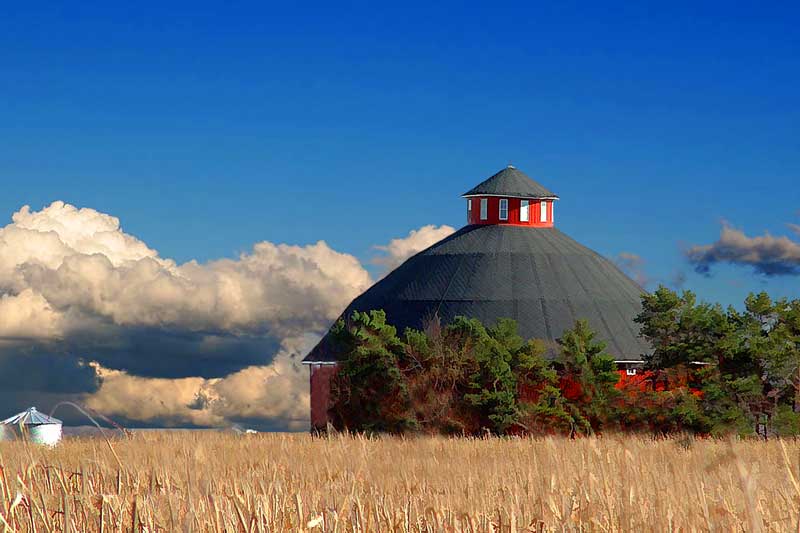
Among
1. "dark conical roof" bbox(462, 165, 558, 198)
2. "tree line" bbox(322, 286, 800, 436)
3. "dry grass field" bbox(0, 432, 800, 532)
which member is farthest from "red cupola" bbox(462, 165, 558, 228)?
"dry grass field" bbox(0, 432, 800, 532)

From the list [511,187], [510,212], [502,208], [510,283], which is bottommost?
[510,283]

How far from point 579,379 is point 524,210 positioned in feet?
69.7

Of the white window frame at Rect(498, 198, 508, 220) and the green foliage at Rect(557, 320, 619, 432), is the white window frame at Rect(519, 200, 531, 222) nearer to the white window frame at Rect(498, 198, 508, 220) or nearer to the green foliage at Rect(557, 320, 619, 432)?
the white window frame at Rect(498, 198, 508, 220)

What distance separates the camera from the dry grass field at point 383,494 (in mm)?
5598

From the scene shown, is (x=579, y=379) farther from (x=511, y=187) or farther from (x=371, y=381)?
(x=511, y=187)

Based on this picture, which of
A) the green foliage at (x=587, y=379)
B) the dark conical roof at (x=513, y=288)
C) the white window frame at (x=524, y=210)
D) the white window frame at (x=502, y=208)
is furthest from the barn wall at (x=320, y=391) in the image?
the green foliage at (x=587, y=379)

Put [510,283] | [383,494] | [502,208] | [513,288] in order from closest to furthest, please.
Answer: [383,494]
[513,288]
[510,283]
[502,208]

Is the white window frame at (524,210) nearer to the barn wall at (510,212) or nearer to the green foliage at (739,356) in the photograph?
the barn wall at (510,212)

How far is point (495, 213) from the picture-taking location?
5522 centimetres

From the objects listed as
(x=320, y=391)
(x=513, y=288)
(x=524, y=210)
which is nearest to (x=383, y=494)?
(x=513, y=288)

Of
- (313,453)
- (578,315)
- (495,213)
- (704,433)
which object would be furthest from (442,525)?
(495,213)

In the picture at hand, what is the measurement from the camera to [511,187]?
5556cm

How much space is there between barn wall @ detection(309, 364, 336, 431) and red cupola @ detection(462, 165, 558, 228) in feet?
39.9

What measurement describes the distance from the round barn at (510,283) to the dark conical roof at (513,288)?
0.17 ft
